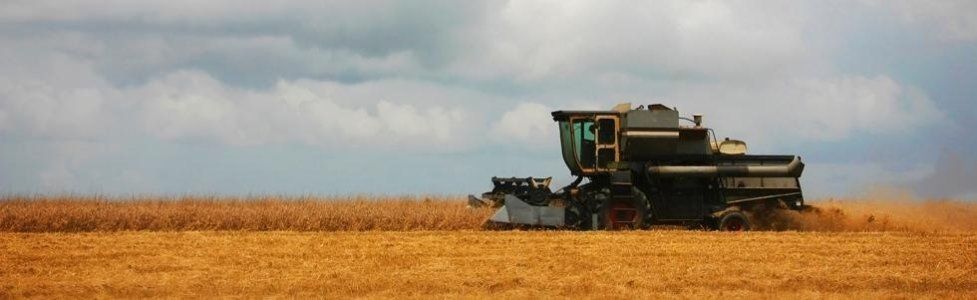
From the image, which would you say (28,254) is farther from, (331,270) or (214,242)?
(331,270)

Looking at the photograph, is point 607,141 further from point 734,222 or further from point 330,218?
point 330,218

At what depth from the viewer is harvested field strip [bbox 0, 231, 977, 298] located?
497 inches

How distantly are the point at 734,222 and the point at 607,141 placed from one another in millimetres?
2889

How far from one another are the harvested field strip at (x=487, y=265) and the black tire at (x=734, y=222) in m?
1.51

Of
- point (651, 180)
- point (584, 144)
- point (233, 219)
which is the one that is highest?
point (584, 144)

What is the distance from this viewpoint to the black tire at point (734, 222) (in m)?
20.9

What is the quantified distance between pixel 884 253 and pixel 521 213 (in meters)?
6.77

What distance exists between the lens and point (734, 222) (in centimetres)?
2106

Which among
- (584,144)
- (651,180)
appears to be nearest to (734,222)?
(651,180)

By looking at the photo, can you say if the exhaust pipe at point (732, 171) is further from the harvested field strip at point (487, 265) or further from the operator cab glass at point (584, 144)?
the harvested field strip at point (487, 265)

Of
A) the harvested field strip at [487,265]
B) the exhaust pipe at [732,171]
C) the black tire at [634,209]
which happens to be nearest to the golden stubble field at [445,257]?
the harvested field strip at [487,265]

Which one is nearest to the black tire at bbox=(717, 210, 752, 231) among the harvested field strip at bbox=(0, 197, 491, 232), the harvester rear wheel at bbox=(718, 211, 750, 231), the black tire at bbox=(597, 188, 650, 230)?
the harvester rear wheel at bbox=(718, 211, 750, 231)

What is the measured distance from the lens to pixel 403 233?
19438 mm

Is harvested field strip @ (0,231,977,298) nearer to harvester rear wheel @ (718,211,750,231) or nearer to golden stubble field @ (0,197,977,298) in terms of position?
golden stubble field @ (0,197,977,298)
